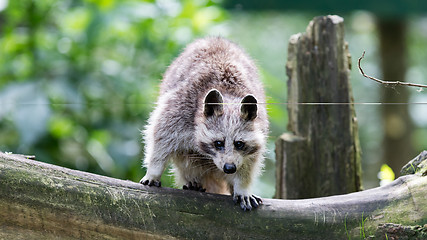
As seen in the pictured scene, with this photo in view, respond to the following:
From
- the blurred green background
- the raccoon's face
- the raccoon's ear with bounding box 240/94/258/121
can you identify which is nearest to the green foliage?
the blurred green background

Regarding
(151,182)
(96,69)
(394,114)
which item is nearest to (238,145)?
(151,182)

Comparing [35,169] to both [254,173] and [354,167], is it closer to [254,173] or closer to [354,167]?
[254,173]

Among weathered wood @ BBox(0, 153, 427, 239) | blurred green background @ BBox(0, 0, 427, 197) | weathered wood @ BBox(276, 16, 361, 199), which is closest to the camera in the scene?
weathered wood @ BBox(0, 153, 427, 239)

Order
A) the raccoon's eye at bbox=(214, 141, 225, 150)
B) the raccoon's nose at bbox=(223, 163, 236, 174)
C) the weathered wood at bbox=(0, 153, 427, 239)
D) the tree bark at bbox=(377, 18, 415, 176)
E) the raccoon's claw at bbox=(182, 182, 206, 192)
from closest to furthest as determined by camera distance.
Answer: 1. the weathered wood at bbox=(0, 153, 427, 239)
2. the raccoon's nose at bbox=(223, 163, 236, 174)
3. the raccoon's eye at bbox=(214, 141, 225, 150)
4. the raccoon's claw at bbox=(182, 182, 206, 192)
5. the tree bark at bbox=(377, 18, 415, 176)

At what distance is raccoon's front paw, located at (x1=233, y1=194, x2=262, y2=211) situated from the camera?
2691 millimetres

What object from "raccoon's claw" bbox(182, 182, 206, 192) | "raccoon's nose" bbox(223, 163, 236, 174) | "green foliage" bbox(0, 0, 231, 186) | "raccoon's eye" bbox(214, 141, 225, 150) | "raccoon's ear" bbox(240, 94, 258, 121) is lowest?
"raccoon's claw" bbox(182, 182, 206, 192)

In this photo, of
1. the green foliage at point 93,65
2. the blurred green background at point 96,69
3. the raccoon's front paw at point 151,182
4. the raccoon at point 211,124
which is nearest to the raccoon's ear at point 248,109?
the raccoon at point 211,124

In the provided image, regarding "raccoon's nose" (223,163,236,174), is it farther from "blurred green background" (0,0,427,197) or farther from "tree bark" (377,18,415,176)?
"tree bark" (377,18,415,176)

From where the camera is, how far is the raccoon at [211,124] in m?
2.78

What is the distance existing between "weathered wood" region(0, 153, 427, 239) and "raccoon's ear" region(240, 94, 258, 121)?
1.58 feet

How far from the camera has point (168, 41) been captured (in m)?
4.75

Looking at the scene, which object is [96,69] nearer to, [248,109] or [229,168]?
[248,109]

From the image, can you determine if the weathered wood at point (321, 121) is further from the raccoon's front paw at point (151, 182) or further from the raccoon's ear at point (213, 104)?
the raccoon's front paw at point (151, 182)

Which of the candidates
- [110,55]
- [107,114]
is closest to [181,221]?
[107,114]
